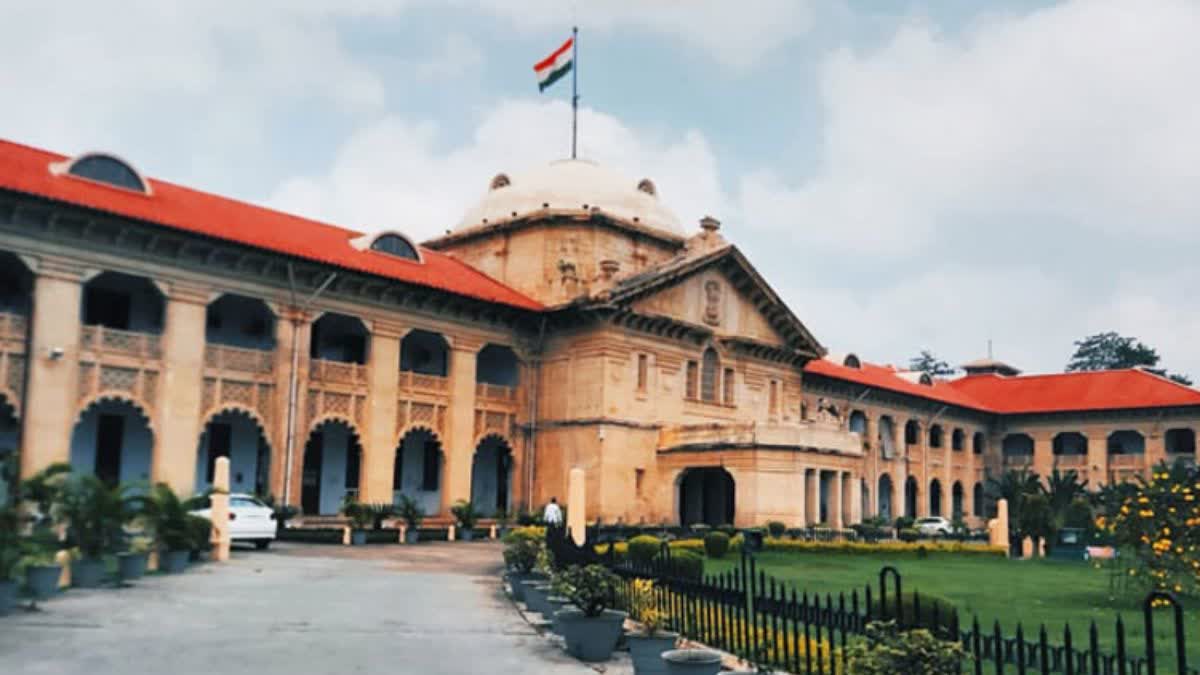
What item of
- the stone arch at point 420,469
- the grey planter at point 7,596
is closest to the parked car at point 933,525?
the stone arch at point 420,469

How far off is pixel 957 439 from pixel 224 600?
50.5 meters

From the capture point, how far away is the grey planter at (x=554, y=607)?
41.1 ft

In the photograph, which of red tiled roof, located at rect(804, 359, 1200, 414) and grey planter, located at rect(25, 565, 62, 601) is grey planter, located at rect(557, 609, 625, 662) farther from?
red tiled roof, located at rect(804, 359, 1200, 414)

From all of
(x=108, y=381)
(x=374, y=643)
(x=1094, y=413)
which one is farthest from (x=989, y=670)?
(x=1094, y=413)

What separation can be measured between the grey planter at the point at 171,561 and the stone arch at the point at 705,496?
911 inches

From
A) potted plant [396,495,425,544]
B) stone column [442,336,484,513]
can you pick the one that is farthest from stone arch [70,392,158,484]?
stone column [442,336,484,513]

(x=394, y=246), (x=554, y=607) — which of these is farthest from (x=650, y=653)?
(x=394, y=246)

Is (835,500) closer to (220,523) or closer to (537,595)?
(220,523)

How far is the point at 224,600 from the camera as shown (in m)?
14.8

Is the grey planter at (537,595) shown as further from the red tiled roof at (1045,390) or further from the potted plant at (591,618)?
the red tiled roof at (1045,390)

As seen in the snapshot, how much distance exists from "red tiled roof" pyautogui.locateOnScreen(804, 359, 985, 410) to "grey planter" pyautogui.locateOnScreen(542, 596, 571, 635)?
33317 mm

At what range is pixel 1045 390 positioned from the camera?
59906 mm

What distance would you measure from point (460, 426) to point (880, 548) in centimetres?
1315

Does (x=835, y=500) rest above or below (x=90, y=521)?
above
